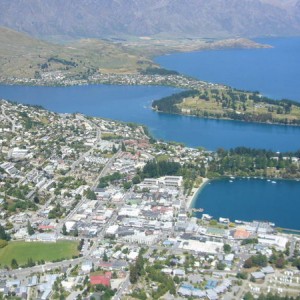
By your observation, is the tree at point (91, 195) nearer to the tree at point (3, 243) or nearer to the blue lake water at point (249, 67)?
the tree at point (3, 243)

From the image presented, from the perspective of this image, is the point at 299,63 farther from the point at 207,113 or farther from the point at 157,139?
the point at 157,139

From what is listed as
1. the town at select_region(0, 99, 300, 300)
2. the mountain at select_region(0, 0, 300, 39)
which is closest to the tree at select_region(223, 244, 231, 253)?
the town at select_region(0, 99, 300, 300)

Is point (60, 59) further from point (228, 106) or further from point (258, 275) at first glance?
point (258, 275)

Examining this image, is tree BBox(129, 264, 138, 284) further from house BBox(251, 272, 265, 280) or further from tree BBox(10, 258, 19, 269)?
tree BBox(10, 258, 19, 269)

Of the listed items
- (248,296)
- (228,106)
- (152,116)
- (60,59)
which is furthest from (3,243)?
(60,59)

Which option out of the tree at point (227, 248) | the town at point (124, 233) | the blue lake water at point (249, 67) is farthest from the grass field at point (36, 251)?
the blue lake water at point (249, 67)

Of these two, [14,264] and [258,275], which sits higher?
[258,275]

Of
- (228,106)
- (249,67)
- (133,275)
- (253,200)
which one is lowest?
(133,275)
